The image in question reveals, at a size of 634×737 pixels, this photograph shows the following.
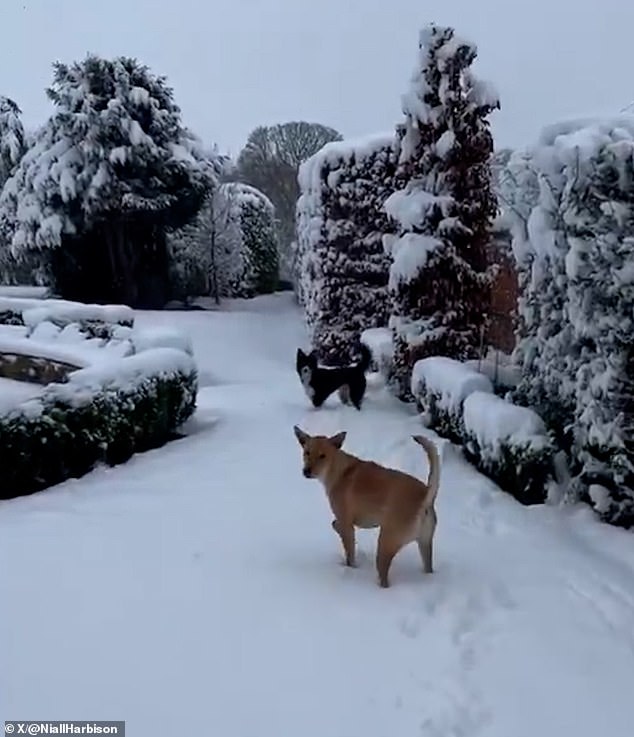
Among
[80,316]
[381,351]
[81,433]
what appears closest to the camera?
[81,433]

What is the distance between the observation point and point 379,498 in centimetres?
356

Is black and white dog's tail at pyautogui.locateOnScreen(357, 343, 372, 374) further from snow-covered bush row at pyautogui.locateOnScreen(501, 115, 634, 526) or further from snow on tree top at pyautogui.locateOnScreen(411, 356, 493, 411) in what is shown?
snow-covered bush row at pyautogui.locateOnScreen(501, 115, 634, 526)

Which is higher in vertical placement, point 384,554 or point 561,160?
point 561,160

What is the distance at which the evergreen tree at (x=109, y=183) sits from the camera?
17.8 metres

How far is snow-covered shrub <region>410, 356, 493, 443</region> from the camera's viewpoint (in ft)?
21.4

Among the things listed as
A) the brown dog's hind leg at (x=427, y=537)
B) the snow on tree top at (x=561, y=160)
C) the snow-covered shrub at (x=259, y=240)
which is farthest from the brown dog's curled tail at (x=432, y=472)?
→ the snow-covered shrub at (x=259, y=240)

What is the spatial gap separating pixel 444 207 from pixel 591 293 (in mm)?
3949

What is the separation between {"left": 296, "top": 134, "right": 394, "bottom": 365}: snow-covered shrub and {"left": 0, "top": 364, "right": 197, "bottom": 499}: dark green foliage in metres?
5.81

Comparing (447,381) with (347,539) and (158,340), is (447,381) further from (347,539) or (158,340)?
(158,340)

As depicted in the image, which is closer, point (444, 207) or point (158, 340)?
point (444, 207)

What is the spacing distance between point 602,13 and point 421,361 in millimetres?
4073

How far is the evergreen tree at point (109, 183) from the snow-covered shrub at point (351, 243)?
6384mm

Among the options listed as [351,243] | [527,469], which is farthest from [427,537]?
[351,243]

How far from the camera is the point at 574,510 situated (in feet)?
15.8
